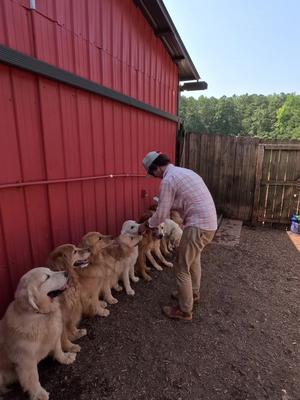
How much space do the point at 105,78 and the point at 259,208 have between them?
5.75 meters

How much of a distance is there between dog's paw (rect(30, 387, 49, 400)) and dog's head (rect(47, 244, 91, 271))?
957 mm

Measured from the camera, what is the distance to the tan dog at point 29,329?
1.82m

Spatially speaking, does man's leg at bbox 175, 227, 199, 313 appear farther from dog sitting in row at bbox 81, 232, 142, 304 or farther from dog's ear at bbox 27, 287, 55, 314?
dog's ear at bbox 27, 287, 55, 314

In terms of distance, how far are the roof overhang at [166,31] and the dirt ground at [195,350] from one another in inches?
191

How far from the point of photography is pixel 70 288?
2.56 metres

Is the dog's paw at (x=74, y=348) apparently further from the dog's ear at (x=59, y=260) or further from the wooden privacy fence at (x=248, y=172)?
the wooden privacy fence at (x=248, y=172)

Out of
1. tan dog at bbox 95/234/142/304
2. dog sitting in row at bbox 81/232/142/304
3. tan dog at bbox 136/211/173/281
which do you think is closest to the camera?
dog sitting in row at bbox 81/232/142/304

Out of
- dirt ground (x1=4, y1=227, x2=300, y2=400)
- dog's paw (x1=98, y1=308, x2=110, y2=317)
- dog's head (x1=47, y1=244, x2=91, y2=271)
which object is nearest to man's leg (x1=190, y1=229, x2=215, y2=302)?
dirt ground (x1=4, y1=227, x2=300, y2=400)

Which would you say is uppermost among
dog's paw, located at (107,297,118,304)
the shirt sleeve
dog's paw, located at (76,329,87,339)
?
the shirt sleeve

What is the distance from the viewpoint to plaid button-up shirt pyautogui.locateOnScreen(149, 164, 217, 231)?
2.76 m

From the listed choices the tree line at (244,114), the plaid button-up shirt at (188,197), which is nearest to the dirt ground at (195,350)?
the plaid button-up shirt at (188,197)

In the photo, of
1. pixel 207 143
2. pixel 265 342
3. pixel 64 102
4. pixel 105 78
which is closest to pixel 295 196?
pixel 207 143

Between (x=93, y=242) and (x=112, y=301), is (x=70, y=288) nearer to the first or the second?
(x=93, y=242)

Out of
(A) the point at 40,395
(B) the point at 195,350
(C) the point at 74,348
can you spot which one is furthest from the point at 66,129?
(B) the point at 195,350
